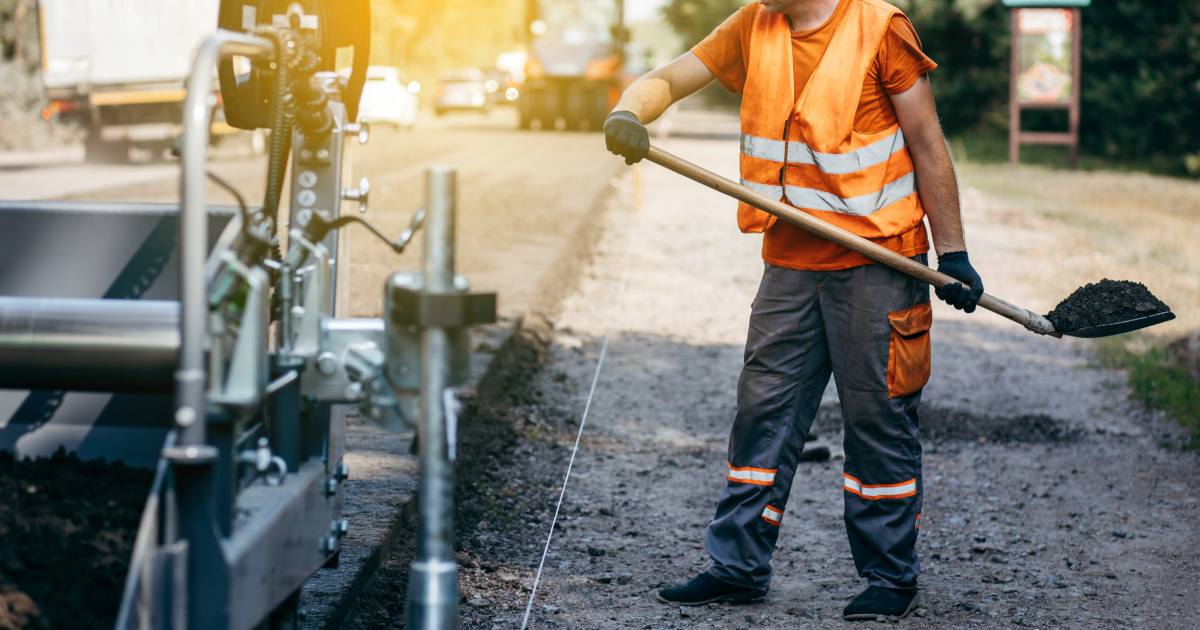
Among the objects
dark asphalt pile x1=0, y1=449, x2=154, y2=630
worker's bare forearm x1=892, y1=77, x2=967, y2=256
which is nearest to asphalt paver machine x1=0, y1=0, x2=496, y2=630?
dark asphalt pile x1=0, y1=449, x2=154, y2=630

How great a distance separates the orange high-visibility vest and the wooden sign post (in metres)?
18.2

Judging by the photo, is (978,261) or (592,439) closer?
(592,439)

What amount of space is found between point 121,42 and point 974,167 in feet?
47.9

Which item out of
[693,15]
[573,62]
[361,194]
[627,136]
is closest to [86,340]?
[361,194]

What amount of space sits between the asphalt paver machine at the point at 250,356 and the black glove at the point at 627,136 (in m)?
0.73

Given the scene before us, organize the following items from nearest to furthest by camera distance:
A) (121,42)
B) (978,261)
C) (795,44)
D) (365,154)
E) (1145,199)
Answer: (795,44) → (978,261) → (1145,199) → (121,42) → (365,154)

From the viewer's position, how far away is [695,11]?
178ft

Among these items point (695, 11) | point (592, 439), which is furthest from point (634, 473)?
point (695, 11)

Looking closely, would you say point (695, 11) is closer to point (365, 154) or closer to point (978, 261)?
point (365, 154)

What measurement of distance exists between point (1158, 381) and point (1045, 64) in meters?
15.8

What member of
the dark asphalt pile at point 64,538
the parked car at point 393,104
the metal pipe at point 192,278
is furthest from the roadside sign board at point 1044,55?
the metal pipe at point 192,278

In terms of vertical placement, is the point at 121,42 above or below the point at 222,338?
above

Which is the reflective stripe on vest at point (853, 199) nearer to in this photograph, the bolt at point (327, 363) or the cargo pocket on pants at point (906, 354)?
the cargo pocket on pants at point (906, 354)

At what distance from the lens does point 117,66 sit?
726 inches
